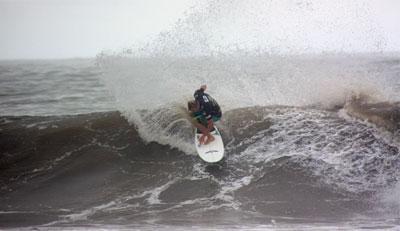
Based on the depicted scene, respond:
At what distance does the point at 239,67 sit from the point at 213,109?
1.22 metres

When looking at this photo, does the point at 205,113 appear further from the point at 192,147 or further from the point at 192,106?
the point at 192,147

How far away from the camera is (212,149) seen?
13.6ft

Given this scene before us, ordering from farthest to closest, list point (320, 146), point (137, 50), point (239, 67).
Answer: point (239, 67) → point (137, 50) → point (320, 146)

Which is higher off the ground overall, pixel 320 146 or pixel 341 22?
pixel 341 22

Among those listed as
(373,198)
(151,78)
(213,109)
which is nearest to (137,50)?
(151,78)

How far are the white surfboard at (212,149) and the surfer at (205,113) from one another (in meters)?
0.04

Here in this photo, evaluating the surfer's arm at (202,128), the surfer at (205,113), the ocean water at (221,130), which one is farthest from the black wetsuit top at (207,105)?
the ocean water at (221,130)

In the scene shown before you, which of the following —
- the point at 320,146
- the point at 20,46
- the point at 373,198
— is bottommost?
the point at 373,198

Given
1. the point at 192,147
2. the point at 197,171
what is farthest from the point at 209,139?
the point at 197,171

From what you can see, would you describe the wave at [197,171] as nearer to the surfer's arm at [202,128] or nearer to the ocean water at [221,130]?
the ocean water at [221,130]

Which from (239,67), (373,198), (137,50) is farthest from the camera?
(239,67)

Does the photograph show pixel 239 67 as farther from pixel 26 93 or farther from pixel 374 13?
pixel 26 93

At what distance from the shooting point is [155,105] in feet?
16.0

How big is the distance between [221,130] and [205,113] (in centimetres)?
44
